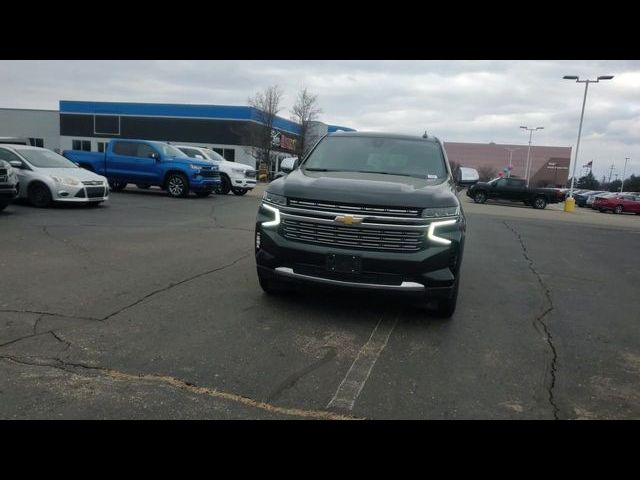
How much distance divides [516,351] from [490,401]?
1141mm

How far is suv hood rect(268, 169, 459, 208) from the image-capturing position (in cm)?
449

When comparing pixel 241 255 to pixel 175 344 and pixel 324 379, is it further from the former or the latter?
pixel 324 379

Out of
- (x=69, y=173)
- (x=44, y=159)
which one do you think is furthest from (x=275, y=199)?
(x=44, y=159)

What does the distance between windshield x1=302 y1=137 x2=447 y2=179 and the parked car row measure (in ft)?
25.5

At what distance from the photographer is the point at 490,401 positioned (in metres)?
3.38

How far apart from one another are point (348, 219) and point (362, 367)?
1.35m

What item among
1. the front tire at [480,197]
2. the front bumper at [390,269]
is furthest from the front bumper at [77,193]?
the front tire at [480,197]

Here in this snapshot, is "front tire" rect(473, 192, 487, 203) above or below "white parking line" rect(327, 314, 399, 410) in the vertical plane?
above

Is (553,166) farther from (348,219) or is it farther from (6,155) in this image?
(348,219)

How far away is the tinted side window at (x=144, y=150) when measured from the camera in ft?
57.9

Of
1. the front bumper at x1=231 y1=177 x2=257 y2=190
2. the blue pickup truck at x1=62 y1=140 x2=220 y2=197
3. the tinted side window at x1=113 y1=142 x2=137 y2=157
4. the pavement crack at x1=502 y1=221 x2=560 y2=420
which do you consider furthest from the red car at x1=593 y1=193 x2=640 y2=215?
the tinted side window at x1=113 y1=142 x2=137 y2=157

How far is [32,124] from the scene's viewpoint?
60.1 m

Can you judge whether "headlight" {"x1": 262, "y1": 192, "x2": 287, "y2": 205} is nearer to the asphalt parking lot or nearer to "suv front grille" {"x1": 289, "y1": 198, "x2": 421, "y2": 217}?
"suv front grille" {"x1": 289, "y1": 198, "x2": 421, "y2": 217}

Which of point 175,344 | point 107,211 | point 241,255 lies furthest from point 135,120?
point 175,344
